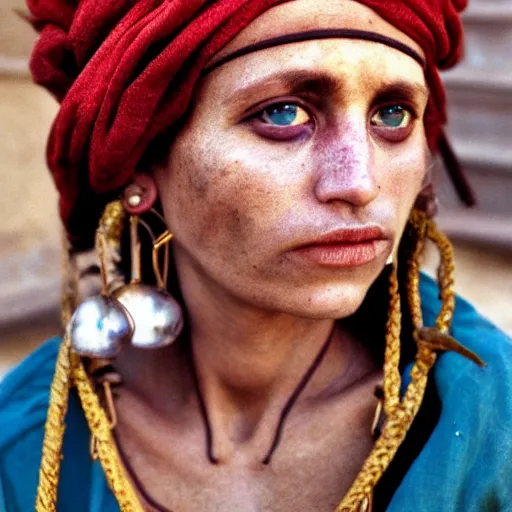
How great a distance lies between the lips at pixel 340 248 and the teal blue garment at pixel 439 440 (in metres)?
0.36

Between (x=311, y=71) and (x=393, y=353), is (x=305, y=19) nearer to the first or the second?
(x=311, y=71)

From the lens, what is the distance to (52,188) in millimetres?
3926

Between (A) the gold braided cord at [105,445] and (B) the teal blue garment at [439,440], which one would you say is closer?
(B) the teal blue garment at [439,440]

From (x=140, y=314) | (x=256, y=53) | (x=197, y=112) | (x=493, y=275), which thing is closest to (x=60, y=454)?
(x=140, y=314)

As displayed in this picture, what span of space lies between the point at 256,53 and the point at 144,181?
408mm

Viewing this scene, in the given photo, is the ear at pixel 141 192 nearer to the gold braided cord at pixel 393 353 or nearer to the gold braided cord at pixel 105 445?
the gold braided cord at pixel 105 445

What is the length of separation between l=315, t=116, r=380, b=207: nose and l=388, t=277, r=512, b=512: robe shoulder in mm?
451

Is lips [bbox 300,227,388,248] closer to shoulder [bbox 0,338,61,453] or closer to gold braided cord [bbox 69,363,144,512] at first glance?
gold braided cord [bbox 69,363,144,512]

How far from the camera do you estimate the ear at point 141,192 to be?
1.79 metres

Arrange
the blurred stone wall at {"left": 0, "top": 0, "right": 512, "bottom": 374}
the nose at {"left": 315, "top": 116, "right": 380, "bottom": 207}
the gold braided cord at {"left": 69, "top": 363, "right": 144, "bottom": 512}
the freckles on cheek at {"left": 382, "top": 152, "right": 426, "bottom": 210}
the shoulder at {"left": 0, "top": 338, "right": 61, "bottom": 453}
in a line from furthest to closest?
the blurred stone wall at {"left": 0, "top": 0, "right": 512, "bottom": 374} → the shoulder at {"left": 0, "top": 338, "right": 61, "bottom": 453} → the gold braided cord at {"left": 69, "top": 363, "right": 144, "bottom": 512} → the freckles on cheek at {"left": 382, "top": 152, "right": 426, "bottom": 210} → the nose at {"left": 315, "top": 116, "right": 380, "bottom": 207}

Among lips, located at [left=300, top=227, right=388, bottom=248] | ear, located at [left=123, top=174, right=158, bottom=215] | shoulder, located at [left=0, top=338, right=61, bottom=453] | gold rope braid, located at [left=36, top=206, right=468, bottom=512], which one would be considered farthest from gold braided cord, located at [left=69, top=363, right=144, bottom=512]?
lips, located at [left=300, top=227, right=388, bottom=248]

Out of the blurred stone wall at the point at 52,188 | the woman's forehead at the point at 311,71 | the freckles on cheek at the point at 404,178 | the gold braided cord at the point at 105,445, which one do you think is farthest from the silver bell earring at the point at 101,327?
the blurred stone wall at the point at 52,188

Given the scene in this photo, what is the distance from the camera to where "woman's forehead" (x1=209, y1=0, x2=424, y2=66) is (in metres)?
1.52

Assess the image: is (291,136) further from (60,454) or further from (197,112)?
(60,454)
